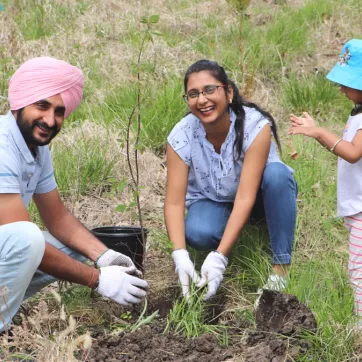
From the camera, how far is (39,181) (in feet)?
10.7

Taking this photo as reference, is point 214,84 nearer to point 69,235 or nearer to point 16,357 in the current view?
point 69,235

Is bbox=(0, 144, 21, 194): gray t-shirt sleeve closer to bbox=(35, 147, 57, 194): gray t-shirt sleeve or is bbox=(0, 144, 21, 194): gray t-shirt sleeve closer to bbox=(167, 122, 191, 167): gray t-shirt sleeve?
bbox=(35, 147, 57, 194): gray t-shirt sleeve

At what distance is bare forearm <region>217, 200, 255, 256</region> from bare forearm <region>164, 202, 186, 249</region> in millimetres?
212

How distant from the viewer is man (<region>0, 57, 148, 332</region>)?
2.80 m

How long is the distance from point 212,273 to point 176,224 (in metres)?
0.35

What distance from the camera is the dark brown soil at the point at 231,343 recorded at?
2674 mm

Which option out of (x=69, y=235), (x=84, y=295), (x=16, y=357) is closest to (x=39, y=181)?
(x=69, y=235)

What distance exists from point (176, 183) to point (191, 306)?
66 cm

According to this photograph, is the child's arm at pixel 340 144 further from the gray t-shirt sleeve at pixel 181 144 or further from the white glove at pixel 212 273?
the white glove at pixel 212 273

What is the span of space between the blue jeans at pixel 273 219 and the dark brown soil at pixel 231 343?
0.46 meters

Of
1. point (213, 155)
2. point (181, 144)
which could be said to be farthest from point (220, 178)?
point (181, 144)

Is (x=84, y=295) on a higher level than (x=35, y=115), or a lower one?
lower

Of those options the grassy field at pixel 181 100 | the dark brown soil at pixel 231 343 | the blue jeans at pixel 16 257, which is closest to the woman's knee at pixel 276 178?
the grassy field at pixel 181 100

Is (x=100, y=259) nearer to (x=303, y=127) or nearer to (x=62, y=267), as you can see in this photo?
(x=62, y=267)
